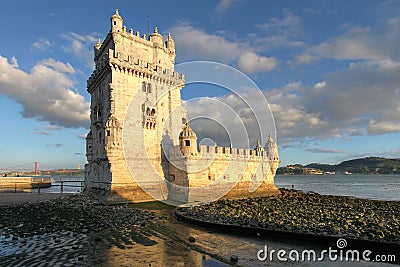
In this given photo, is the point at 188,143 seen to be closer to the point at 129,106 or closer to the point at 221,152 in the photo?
the point at 221,152

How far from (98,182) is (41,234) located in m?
14.6

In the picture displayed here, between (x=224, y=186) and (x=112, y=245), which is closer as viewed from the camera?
(x=112, y=245)

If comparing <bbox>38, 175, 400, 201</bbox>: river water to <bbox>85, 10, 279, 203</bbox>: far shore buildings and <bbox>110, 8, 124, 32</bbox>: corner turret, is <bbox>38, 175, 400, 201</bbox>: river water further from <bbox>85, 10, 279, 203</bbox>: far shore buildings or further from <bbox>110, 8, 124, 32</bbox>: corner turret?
<bbox>110, 8, 124, 32</bbox>: corner turret

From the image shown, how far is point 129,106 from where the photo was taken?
26.4 m

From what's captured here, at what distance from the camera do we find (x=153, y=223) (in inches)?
642

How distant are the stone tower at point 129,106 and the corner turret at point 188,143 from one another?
13.6 feet

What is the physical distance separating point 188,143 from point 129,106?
22.9ft

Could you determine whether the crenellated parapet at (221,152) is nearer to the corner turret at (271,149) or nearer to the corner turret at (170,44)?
the corner turret at (271,149)

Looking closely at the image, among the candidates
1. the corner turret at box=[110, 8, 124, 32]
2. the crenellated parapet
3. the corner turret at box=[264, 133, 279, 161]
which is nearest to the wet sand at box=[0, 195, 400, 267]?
the crenellated parapet

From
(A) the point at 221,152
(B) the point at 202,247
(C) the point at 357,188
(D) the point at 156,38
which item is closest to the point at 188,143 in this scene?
(A) the point at 221,152

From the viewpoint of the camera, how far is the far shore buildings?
25.0m

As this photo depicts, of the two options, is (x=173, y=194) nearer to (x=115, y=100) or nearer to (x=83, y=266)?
(x=115, y=100)

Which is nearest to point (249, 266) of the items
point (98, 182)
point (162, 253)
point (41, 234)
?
point (162, 253)

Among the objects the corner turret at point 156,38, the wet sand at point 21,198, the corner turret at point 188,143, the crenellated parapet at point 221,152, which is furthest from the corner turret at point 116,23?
Answer: the wet sand at point 21,198
